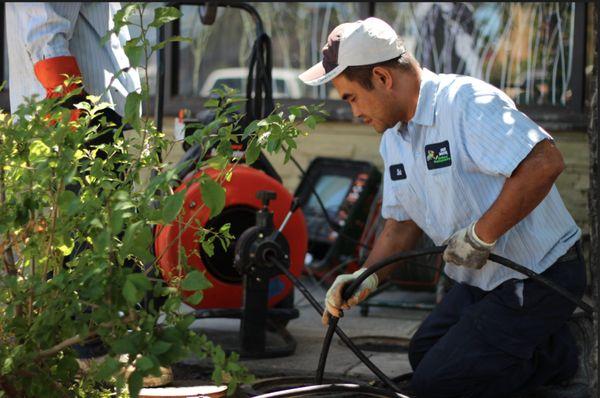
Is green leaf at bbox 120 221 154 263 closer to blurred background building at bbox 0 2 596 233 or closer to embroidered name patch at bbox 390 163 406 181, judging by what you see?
embroidered name patch at bbox 390 163 406 181

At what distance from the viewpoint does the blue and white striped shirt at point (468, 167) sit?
10.6ft

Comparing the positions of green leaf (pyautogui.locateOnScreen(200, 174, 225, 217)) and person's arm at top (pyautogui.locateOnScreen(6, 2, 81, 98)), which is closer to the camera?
green leaf (pyautogui.locateOnScreen(200, 174, 225, 217))

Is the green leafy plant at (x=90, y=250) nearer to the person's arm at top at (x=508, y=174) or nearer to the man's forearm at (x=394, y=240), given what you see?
the person's arm at top at (x=508, y=174)

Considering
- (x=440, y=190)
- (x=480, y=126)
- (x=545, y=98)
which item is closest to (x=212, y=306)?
(x=440, y=190)

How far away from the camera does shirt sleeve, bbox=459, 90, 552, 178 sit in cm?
315

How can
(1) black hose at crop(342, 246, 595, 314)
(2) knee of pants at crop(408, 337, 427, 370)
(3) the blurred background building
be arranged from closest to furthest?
(1) black hose at crop(342, 246, 595, 314)
(2) knee of pants at crop(408, 337, 427, 370)
(3) the blurred background building

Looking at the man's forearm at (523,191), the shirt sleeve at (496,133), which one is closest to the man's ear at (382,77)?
the shirt sleeve at (496,133)

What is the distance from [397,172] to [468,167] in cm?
33

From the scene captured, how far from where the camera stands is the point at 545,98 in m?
6.50

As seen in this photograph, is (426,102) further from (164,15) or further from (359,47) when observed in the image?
(164,15)

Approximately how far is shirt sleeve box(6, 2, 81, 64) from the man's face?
3.95 ft

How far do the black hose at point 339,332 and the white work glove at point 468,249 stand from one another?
438mm

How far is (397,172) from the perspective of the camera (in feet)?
11.9

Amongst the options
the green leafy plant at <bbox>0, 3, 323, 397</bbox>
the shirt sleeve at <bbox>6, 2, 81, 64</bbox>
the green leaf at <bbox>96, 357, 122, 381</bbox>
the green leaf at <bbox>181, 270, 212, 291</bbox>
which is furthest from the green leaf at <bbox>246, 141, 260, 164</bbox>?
the shirt sleeve at <bbox>6, 2, 81, 64</bbox>
